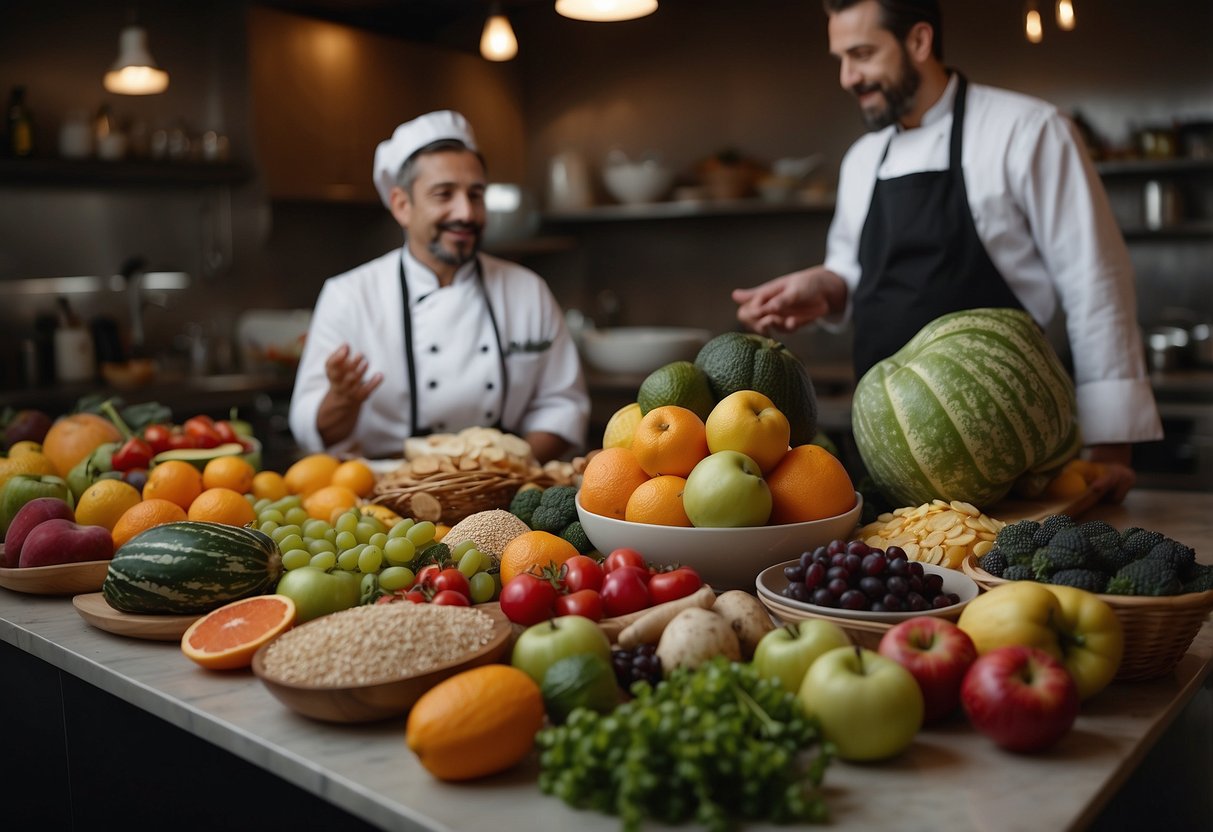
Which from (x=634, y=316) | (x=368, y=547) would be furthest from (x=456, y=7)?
(x=368, y=547)

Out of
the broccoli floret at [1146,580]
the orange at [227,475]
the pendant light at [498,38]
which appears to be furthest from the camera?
the pendant light at [498,38]

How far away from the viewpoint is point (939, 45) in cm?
265

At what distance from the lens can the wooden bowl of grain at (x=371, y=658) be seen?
113 cm

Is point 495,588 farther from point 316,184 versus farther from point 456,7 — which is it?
point 456,7

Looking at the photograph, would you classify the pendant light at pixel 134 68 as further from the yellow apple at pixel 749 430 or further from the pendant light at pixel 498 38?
the yellow apple at pixel 749 430

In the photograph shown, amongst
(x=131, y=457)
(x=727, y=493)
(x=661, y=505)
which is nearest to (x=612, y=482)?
(x=661, y=505)

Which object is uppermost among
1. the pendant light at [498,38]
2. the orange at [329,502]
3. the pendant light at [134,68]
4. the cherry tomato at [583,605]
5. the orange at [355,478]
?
the pendant light at [134,68]

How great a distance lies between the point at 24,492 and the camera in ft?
6.19

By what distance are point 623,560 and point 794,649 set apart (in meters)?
0.33

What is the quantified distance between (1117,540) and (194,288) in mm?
4982

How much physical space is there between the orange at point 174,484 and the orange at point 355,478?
0.26m

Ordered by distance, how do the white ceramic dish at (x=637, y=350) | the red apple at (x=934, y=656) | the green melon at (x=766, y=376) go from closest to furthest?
the red apple at (x=934, y=656) < the green melon at (x=766, y=376) < the white ceramic dish at (x=637, y=350)

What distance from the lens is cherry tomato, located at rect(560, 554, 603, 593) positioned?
1365mm

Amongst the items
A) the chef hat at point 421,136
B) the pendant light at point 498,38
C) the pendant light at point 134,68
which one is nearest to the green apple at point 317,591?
the chef hat at point 421,136
